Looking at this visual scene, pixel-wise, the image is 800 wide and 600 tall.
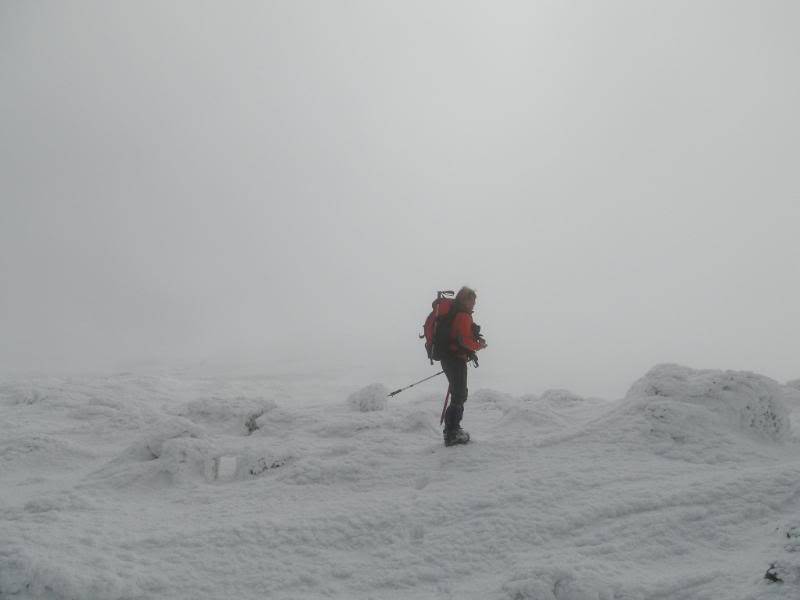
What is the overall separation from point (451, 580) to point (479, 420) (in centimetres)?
530

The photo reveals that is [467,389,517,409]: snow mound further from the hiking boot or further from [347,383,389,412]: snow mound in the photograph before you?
the hiking boot

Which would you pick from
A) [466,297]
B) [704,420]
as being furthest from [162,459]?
[704,420]

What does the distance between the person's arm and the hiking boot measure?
1.15m

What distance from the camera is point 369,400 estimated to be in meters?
10.2

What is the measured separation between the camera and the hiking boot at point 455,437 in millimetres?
7363

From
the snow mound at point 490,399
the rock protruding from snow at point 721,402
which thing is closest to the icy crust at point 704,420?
the rock protruding from snow at point 721,402

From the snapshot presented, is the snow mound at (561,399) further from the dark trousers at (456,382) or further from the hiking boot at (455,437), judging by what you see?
the hiking boot at (455,437)

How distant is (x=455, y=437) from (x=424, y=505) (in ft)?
6.46

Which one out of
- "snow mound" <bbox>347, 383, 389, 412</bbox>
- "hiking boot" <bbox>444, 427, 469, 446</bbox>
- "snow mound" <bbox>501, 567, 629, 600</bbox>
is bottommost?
"snow mound" <bbox>501, 567, 629, 600</bbox>

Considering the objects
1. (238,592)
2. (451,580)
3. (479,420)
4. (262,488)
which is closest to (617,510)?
(451,580)

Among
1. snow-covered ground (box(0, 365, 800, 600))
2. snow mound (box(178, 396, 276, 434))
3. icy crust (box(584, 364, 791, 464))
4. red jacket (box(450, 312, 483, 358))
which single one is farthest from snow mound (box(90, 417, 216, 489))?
icy crust (box(584, 364, 791, 464))

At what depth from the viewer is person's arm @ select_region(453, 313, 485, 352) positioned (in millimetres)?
7566

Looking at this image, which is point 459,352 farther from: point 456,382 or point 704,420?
point 704,420

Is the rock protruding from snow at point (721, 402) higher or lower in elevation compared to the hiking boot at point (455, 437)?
higher
